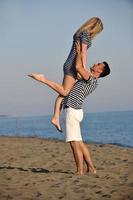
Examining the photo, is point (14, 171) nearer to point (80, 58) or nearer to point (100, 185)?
point (100, 185)

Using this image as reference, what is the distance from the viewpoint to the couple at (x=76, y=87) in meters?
5.75

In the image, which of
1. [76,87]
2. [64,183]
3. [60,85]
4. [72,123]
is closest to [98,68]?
[76,87]

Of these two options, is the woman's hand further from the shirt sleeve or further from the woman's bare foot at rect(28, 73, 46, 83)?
the woman's bare foot at rect(28, 73, 46, 83)

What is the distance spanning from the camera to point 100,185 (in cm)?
575

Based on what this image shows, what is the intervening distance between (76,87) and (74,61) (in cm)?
37

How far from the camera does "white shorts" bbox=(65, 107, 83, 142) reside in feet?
19.8

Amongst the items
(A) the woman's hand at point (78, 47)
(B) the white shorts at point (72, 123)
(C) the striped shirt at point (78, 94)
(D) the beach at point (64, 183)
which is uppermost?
(A) the woman's hand at point (78, 47)

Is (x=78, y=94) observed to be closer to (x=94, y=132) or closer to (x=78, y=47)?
(x=78, y=47)

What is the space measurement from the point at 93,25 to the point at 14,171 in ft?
8.56

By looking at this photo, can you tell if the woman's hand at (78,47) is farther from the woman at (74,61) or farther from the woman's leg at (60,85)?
the woman's leg at (60,85)

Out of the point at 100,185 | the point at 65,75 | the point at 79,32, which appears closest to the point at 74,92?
the point at 65,75

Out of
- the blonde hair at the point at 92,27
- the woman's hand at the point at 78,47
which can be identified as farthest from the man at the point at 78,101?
the blonde hair at the point at 92,27

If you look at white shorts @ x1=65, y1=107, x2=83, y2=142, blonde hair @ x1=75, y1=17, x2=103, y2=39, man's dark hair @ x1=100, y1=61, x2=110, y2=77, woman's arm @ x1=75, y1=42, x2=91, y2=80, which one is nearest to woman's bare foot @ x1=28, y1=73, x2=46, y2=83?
woman's arm @ x1=75, y1=42, x2=91, y2=80

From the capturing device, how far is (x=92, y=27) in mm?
5926
